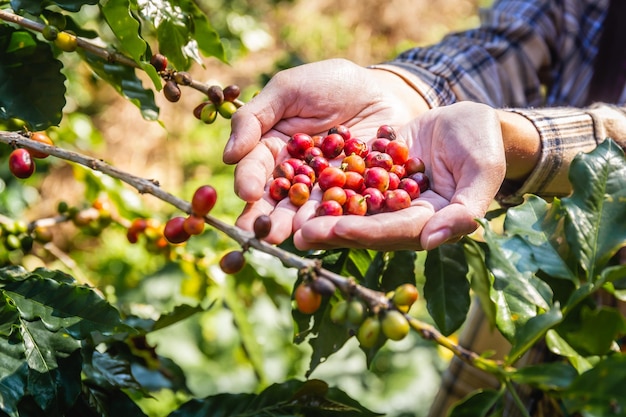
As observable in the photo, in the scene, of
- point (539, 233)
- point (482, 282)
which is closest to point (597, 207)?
point (539, 233)

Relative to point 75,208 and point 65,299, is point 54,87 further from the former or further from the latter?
point 75,208

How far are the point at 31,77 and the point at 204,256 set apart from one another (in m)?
0.74

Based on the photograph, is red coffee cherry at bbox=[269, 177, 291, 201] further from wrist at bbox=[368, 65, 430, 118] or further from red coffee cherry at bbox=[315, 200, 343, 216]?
wrist at bbox=[368, 65, 430, 118]

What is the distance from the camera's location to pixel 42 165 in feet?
5.95

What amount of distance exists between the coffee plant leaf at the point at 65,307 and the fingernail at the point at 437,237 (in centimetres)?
47

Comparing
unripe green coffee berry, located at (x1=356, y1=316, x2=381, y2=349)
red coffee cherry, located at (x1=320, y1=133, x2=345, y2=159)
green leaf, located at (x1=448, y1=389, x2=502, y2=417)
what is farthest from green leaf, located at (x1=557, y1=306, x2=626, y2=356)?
red coffee cherry, located at (x1=320, y1=133, x2=345, y2=159)

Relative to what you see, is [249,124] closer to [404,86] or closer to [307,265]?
[307,265]

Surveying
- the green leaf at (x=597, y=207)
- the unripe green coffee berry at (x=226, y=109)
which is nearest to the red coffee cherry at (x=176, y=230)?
Result: the unripe green coffee berry at (x=226, y=109)

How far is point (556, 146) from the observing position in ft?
4.48

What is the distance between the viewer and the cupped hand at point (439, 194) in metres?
0.99

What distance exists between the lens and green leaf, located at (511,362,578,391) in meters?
0.71

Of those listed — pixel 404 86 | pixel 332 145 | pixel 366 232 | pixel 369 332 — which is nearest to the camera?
pixel 369 332

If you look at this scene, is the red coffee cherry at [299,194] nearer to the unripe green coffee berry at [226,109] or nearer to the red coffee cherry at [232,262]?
the unripe green coffee berry at [226,109]

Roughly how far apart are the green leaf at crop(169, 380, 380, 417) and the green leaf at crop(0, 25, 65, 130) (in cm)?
56
